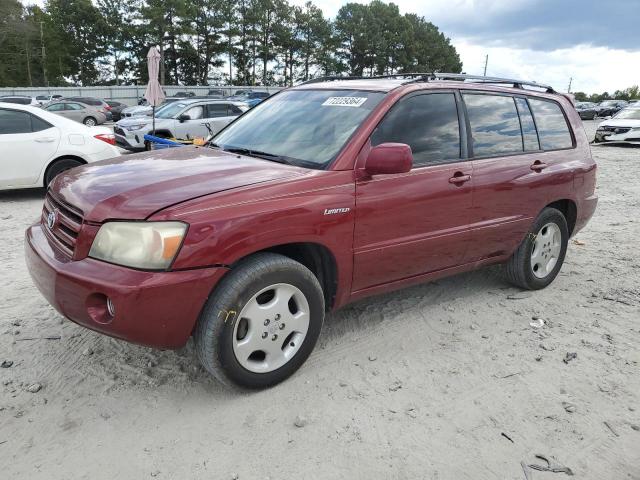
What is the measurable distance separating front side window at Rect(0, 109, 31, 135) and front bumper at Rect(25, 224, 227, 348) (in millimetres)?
5711

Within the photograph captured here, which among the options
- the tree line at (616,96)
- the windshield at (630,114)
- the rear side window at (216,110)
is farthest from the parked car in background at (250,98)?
the tree line at (616,96)

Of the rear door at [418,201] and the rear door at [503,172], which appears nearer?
the rear door at [418,201]

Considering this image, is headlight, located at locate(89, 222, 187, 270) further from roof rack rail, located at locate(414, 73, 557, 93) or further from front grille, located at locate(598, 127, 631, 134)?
front grille, located at locate(598, 127, 631, 134)

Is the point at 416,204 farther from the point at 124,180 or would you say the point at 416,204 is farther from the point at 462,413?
the point at 124,180

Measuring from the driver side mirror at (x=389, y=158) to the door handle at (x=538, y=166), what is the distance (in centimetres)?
159

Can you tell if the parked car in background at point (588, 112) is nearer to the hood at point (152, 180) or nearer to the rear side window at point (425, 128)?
the rear side window at point (425, 128)

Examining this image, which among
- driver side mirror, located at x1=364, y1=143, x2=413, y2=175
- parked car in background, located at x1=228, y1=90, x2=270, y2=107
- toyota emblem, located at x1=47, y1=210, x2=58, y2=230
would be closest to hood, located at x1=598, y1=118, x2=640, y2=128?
parked car in background, located at x1=228, y1=90, x2=270, y2=107

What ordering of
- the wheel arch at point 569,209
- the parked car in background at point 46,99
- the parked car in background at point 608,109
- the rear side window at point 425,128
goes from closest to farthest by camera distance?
1. the rear side window at point 425,128
2. the wheel arch at point 569,209
3. the parked car in background at point 46,99
4. the parked car in background at point 608,109

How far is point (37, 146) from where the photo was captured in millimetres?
7328

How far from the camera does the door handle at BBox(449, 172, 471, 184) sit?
353 centimetres

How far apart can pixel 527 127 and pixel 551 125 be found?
0.38 metres

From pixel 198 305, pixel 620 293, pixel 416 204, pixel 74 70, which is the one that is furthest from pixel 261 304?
pixel 74 70

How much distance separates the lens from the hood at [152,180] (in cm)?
253

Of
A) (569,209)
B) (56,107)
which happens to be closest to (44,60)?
(56,107)
